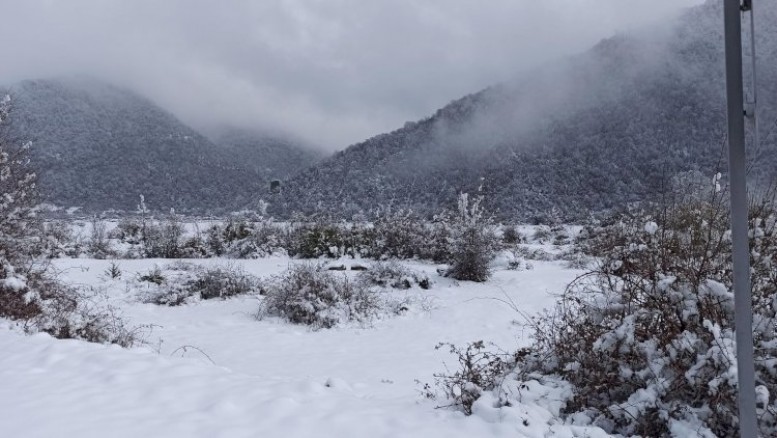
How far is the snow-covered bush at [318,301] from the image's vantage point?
8062 mm

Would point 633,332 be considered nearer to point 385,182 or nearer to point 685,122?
point 685,122

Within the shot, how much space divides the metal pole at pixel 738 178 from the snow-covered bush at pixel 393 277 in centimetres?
862

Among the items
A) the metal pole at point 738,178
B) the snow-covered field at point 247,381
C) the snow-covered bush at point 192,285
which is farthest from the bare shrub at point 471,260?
the metal pole at point 738,178

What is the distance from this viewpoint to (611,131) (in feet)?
107

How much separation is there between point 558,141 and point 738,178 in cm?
3434

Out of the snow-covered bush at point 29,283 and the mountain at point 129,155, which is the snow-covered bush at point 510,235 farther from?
the mountain at point 129,155

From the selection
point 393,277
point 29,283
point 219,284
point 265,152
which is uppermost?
point 265,152

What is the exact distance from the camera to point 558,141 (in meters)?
34.2

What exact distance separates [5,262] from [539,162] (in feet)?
96.2

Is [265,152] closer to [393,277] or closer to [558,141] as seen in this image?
[558,141]

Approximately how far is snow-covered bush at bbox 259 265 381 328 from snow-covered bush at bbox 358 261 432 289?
1.42m

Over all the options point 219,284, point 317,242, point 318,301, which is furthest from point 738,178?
point 317,242

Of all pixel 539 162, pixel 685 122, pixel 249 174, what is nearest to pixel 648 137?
pixel 685 122

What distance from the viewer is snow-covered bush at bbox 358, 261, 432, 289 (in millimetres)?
10445
